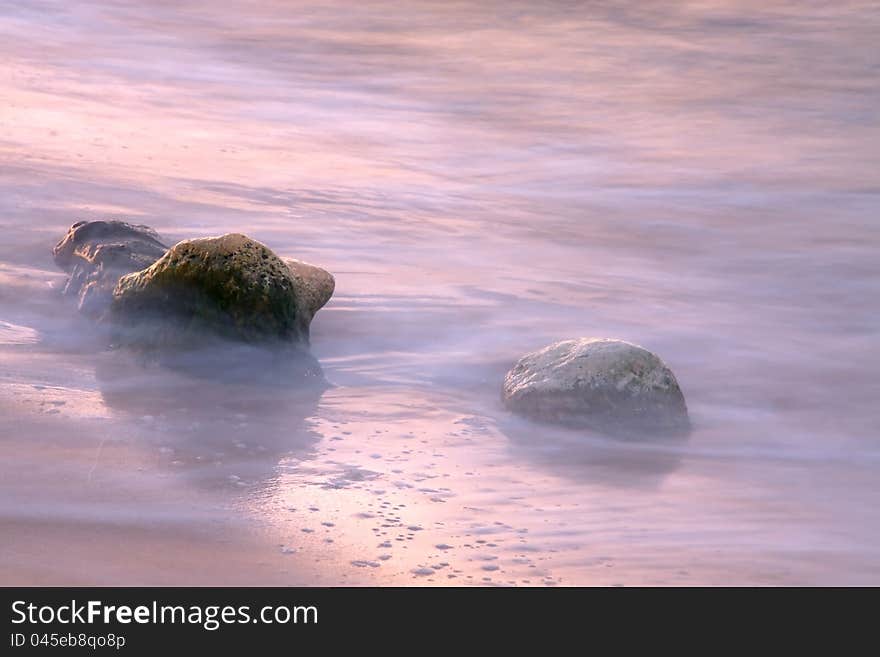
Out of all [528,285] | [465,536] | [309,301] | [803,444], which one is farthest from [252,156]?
[465,536]

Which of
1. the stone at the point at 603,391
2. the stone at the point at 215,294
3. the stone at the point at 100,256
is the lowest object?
the stone at the point at 603,391

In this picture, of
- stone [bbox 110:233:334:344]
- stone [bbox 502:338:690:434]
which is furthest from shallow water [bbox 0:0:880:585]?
stone [bbox 110:233:334:344]

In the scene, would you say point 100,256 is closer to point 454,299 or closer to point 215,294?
point 215,294

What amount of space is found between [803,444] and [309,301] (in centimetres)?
200

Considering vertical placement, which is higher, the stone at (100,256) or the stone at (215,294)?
the stone at (100,256)

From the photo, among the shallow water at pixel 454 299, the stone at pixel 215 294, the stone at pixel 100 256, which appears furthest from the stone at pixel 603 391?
the stone at pixel 100 256

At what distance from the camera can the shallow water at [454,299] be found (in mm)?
3186

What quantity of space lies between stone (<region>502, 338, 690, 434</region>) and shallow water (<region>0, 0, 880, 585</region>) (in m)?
0.11

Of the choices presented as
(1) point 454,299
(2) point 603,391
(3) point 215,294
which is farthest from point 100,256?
(2) point 603,391

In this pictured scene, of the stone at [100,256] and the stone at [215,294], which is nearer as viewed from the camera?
the stone at [215,294]

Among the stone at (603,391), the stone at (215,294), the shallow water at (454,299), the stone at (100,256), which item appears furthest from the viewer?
the stone at (100,256)

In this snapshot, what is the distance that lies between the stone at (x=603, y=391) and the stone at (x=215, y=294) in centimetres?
98

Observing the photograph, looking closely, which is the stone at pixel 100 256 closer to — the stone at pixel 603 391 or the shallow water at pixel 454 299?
the shallow water at pixel 454 299
